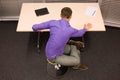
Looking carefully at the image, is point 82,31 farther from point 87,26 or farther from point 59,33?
point 59,33

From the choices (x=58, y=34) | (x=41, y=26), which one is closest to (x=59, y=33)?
(x=58, y=34)

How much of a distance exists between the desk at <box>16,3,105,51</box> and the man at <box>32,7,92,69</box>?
0.11 meters

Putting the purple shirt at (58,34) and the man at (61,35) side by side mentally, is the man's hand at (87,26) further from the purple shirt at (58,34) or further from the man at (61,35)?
the purple shirt at (58,34)

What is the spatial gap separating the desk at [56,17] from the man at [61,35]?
0.11m

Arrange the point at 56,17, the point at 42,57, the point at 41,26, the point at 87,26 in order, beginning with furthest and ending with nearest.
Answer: the point at 42,57, the point at 56,17, the point at 87,26, the point at 41,26

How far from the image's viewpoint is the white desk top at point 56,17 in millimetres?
2650

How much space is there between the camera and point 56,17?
109 inches

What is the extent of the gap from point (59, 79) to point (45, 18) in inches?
34.6

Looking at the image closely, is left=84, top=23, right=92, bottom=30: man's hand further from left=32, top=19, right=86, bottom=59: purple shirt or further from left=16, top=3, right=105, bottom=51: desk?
left=32, top=19, right=86, bottom=59: purple shirt

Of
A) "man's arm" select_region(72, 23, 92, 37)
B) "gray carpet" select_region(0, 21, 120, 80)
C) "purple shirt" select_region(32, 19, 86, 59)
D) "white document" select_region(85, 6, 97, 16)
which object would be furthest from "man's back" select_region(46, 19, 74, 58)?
"gray carpet" select_region(0, 21, 120, 80)

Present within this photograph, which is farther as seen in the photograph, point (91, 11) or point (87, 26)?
point (91, 11)

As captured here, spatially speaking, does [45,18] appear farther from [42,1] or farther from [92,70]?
[92,70]

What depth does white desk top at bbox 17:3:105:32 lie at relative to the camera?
2.65 metres

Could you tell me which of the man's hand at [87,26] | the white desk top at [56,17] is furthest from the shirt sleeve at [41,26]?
the man's hand at [87,26]
